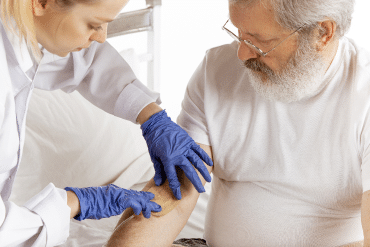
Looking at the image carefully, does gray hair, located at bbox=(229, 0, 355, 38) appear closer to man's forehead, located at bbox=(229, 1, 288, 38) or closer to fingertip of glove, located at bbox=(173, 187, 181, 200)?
man's forehead, located at bbox=(229, 1, 288, 38)

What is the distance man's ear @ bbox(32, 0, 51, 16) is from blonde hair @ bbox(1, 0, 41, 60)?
0.03m

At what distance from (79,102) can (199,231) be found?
39.7 inches

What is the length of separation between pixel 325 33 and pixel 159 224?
2.76 ft

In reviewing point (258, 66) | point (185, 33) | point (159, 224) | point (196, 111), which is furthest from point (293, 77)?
point (185, 33)

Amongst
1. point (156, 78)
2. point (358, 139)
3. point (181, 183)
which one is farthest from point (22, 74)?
point (156, 78)

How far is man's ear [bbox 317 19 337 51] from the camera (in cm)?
127

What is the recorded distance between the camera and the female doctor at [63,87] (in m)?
1.06

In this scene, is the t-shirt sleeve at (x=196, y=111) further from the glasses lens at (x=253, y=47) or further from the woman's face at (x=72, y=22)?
the woman's face at (x=72, y=22)

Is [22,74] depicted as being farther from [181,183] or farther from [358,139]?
[358,139]

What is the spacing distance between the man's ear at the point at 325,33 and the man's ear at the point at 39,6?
82 centimetres

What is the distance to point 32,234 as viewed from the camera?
108 cm

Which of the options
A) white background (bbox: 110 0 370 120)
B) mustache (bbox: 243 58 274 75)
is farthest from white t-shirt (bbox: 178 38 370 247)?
white background (bbox: 110 0 370 120)

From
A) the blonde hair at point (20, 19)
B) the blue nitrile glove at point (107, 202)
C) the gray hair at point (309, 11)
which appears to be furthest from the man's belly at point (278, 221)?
the blonde hair at point (20, 19)

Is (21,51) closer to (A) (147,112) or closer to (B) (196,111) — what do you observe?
(A) (147,112)
